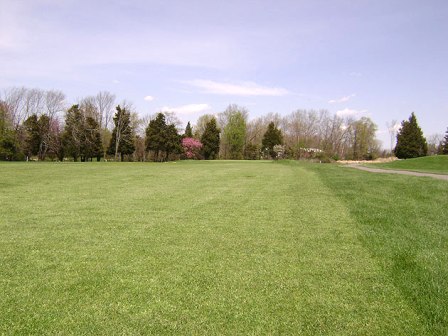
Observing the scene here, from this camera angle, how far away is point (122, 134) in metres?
58.8

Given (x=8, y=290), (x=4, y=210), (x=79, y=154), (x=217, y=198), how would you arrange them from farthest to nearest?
1. (x=79, y=154)
2. (x=217, y=198)
3. (x=4, y=210)
4. (x=8, y=290)

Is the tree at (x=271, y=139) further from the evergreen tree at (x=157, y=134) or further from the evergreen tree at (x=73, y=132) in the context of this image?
the evergreen tree at (x=73, y=132)

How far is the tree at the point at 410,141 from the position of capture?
61125mm

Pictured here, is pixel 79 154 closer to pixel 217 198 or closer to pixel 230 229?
pixel 217 198

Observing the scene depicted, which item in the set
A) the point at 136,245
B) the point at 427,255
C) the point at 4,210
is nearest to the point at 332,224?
the point at 427,255

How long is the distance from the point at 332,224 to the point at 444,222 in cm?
231

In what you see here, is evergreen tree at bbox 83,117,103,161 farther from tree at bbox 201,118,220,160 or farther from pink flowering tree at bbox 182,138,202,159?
tree at bbox 201,118,220,160

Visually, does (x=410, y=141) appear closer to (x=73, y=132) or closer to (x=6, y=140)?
(x=73, y=132)

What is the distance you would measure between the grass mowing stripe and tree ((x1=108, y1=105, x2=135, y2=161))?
51.3 metres

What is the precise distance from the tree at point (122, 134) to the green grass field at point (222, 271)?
5160 cm

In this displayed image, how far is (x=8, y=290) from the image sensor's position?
349 centimetres

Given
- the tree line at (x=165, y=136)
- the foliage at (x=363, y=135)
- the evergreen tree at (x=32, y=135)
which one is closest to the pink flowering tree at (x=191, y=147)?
the tree line at (x=165, y=136)

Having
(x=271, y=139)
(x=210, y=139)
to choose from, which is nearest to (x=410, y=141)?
(x=271, y=139)

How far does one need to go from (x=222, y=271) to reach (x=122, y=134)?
57.6 metres
